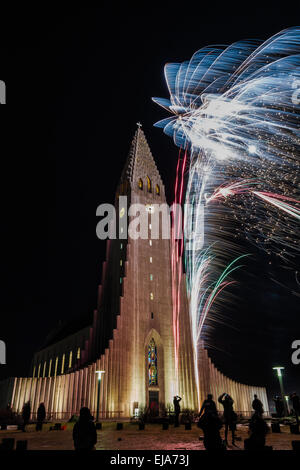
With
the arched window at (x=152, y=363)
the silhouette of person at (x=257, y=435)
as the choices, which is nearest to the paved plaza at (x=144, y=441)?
A: the silhouette of person at (x=257, y=435)

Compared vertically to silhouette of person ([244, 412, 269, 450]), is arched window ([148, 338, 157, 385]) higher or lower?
higher

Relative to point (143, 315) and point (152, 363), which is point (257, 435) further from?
point (152, 363)

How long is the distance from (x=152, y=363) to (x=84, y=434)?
31.3 m

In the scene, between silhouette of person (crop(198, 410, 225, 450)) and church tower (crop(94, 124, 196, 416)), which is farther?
church tower (crop(94, 124, 196, 416))

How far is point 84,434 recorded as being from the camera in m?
6.68

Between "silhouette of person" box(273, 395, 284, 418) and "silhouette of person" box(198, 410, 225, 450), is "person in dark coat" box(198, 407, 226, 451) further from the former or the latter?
"silhouette of person" box(273, 395, 284, 418)

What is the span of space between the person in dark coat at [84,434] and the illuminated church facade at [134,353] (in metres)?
22.9

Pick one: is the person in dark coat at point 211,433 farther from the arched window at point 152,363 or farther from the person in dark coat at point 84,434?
the arched window at point 152,363

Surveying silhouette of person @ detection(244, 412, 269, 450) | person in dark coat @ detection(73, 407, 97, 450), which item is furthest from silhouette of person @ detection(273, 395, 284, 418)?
person in dark coat @ detection(73, 407, 97, 450)

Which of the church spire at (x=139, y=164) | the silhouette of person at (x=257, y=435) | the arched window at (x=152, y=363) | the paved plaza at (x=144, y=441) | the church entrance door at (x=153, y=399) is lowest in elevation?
the paved plaza at (x=144, y=441)

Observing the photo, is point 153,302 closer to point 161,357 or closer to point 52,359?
point 161,357

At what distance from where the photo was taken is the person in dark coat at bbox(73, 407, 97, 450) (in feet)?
21.7

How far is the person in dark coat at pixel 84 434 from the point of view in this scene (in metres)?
6.62

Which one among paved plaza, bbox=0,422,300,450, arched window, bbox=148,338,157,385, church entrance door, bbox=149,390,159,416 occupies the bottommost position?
paved plaza, bbox=0,422,300,450
